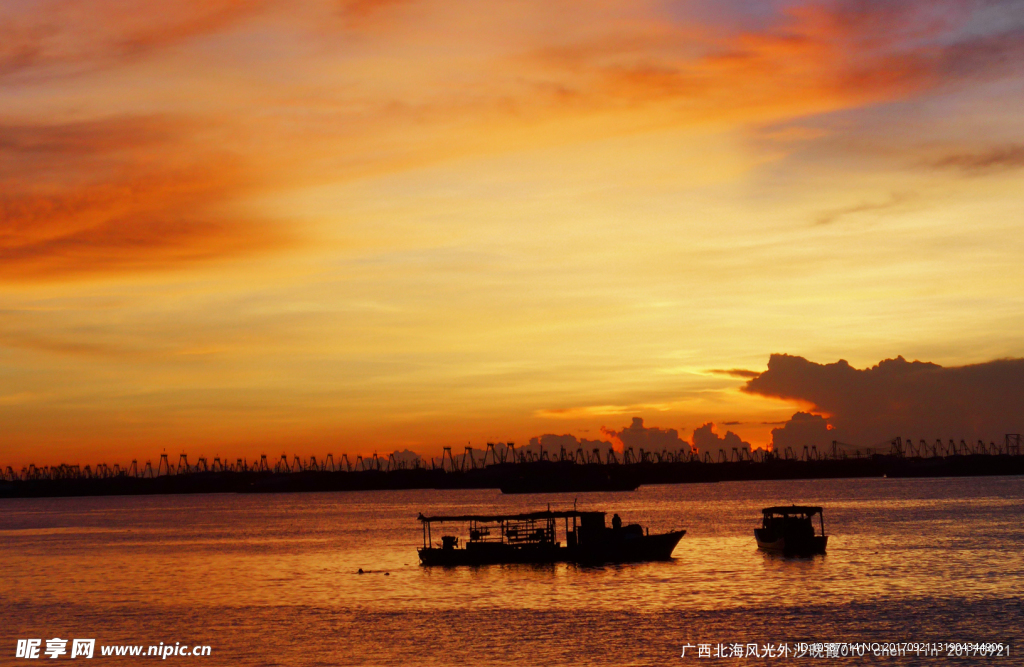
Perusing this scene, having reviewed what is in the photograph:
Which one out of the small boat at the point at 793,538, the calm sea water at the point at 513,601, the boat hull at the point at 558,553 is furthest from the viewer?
the small boat at the point at 793,538

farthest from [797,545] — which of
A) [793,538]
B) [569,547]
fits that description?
[569,547]

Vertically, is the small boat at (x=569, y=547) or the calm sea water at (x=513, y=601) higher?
the small boat at (x=569, y=547)

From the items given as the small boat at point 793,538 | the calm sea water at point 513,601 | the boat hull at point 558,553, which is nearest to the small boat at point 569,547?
the boat hull at point 558,553

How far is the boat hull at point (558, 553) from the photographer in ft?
268

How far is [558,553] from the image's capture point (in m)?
82.8

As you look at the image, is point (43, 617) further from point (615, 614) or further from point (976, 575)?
point (976, 575)

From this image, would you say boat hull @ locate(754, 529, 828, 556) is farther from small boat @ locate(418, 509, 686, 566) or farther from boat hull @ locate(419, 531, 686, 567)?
boat hull @ locate(419, 531, 686, 567)

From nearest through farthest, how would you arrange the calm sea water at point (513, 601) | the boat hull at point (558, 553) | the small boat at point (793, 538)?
the calm sea water at point (513, 601)
the boat hull at point (558, 553)
the small boat at point (793, 538)

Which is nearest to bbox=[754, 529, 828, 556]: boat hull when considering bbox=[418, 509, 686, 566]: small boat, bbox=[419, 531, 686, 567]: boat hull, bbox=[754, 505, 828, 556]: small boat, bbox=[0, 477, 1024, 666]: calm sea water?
bbox=[754, 505, 828, 556]: small boat

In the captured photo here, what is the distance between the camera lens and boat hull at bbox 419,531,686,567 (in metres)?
81.6

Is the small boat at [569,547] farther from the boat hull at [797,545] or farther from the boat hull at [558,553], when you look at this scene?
the boat hull at [797,545]

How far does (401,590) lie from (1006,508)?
434ft

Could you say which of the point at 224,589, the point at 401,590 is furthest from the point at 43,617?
the point at 401,590

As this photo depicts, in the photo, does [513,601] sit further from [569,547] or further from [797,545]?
[797,545]
